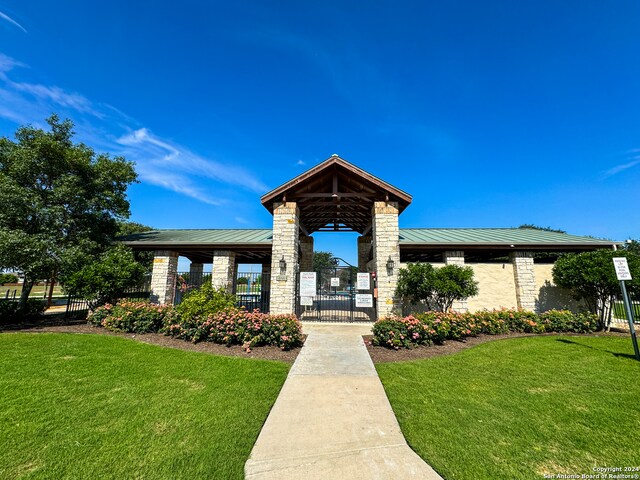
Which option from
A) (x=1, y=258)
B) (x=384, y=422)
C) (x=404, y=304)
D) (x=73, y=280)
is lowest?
(x=384, y=422)

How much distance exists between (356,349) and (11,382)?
7.61m

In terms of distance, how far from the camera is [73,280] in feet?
34.7

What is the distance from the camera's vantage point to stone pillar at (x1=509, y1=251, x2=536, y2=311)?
39.3 ft

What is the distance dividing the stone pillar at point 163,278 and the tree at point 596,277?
1850 centimetres

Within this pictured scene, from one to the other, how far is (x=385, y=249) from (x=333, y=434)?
9.17 meters

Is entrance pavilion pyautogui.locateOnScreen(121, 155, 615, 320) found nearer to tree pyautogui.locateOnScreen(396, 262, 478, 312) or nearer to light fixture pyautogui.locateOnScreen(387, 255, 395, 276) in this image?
light fixture pyautogui.locateOnScreen(387, 255, 395, 276)

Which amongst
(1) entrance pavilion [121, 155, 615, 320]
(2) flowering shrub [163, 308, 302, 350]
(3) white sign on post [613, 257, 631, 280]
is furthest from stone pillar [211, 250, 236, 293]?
(3) white sign on post [613, 257, 631, 280]

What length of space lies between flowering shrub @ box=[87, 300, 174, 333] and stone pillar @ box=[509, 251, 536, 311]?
49.0 feet

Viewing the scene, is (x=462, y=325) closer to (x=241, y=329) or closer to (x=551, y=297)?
(x=551, y=297)

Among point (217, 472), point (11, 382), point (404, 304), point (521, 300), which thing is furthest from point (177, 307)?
Answer: point (521, 300)

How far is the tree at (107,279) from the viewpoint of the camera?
10672 mm

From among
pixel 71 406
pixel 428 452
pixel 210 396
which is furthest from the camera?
pixel 210 396

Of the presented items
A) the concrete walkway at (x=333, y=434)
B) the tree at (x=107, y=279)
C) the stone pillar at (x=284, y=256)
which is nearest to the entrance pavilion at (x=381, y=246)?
the stone pillar at (x=284, y=256)

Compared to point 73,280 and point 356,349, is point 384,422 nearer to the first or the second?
point 356,349
